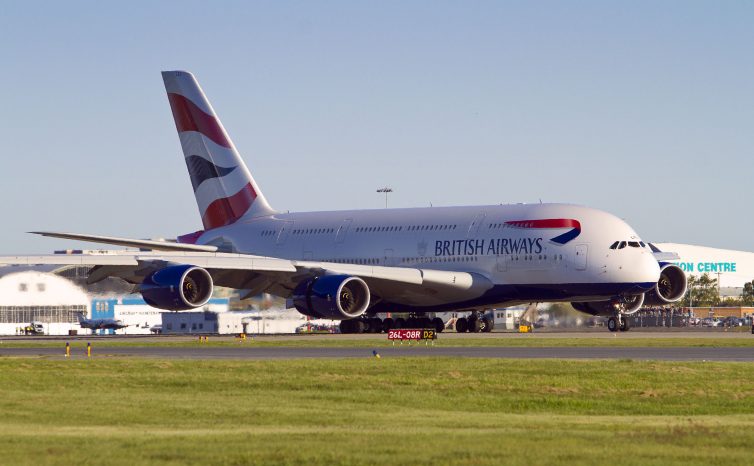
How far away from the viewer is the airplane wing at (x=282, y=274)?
55.9 m

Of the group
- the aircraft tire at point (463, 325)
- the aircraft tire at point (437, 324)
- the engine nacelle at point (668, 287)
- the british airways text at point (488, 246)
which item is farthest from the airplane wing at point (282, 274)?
the engine nacelle at point (668, 287)

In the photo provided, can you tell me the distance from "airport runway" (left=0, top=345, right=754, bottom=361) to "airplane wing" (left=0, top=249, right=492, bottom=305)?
1026 cm

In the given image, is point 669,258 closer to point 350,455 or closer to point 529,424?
point 529,424

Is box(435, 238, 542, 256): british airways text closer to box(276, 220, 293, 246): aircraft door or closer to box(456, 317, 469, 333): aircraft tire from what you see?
box(456, 317, 469, 333): aircraft tire

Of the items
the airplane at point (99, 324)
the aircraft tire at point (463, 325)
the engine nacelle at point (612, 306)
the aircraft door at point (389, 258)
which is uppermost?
the aircraft door at point (389, 258)

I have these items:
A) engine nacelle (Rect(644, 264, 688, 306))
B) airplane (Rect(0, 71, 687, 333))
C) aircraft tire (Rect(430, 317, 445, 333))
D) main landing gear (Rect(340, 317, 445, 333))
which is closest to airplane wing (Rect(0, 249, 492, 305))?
airplane (Rect(0, 71, 687, 333))

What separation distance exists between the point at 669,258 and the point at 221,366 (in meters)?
34.8

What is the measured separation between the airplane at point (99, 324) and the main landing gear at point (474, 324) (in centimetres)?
2383

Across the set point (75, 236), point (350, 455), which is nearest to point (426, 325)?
point (75, 236)

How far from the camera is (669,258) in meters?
63.3

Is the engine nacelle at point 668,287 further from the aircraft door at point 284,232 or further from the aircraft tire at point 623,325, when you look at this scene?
the aircraft door at point 284,232

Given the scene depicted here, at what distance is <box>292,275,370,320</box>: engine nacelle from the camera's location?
55438 millimetres

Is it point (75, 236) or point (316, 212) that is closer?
point (75, 236)

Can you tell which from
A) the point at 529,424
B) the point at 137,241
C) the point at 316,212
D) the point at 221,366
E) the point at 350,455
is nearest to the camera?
the point at 350,455
